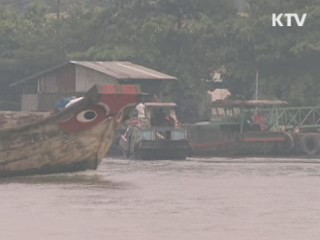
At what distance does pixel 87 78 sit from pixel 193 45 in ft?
18.1

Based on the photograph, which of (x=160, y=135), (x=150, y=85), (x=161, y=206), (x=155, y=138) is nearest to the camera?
(x=161, y=206)

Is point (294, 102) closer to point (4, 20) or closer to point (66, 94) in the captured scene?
point (66, 94)

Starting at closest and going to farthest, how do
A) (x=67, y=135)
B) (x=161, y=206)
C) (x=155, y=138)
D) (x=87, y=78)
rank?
1. (x=161, y=206)
2. (x=67, y=135)
3. (x=155, y=138)
4. (x=87, y=78)

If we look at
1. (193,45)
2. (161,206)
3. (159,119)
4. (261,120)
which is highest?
(193,45)

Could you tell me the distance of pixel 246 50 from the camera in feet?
134

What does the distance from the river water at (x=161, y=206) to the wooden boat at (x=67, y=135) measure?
0.29 meters

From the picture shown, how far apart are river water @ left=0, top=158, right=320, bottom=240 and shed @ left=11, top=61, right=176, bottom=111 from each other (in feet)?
40.7

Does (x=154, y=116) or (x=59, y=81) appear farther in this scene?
(x=59, y=81)

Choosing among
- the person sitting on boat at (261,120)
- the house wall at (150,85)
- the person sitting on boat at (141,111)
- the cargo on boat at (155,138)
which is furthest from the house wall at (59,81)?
the cargo on boat at (155,138)

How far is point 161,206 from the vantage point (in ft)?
49.0

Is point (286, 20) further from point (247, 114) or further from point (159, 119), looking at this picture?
point (159, 119)

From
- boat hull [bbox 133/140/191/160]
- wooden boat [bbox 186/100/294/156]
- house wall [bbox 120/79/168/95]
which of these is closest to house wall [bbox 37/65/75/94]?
house wall [bbox 120/79/168/95]

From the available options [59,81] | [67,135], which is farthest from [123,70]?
[67,135]

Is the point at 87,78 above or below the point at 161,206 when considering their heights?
above
